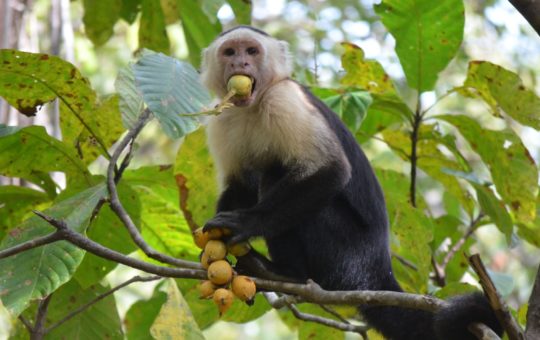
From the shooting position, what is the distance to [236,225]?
10.7 ft

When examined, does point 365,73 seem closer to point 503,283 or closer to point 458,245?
point 458,245

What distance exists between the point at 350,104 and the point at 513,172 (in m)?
0.83

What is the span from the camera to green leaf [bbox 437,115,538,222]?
369 centimetres

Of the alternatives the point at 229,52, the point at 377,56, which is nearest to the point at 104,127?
the point at 229,52

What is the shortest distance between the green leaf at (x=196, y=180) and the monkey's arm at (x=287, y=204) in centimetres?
39

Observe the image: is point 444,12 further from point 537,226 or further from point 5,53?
point 5,53

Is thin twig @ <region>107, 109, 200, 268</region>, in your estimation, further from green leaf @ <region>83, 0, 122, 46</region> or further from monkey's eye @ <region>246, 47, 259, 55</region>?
green leaf @ <region>83, 0, 122, 46</region>

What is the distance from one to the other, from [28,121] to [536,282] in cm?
291

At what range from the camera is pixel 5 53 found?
302cm

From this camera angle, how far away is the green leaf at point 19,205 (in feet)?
11.7

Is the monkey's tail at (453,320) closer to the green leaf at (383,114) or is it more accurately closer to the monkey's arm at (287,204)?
the monkey's arm at (287,204)

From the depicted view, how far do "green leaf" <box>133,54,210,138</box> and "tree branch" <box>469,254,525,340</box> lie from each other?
41.6 inches

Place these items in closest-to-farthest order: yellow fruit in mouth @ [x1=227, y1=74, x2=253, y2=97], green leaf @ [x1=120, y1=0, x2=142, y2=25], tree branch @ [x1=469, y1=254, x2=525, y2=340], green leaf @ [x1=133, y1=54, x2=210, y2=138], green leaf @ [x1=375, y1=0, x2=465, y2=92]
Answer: tree branch @ [x1=469, y1=254, x2=525, y2=340] → green leaf @ [x1=133, y1=54, x2=210, y2=138] → yellow fruit in mouth @ [x1=227, y1=74, x2=253, y2=97] → green leaf @ [x1=375, y1=0, x2=465, y2=92] → green leaf @ [x1=120, y1=0, x2=142, y2=25]

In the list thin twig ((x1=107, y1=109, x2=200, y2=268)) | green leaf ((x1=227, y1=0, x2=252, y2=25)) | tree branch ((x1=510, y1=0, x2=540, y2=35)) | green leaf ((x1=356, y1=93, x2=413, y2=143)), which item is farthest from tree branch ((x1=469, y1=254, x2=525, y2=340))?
green leaf ((x1=227, y1=0, x2=252, y2=25))
